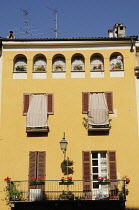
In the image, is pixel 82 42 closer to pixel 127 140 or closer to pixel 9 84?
pixel 9 84

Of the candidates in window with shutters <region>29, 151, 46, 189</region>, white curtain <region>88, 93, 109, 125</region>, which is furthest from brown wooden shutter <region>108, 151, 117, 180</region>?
window with shutters <region>29, 151, 46, 189</region>

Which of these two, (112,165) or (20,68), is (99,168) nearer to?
(112,165)

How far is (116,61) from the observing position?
64.2ft

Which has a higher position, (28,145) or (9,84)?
(9,84)

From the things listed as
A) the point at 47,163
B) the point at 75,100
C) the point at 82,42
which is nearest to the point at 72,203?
the point at 47,163

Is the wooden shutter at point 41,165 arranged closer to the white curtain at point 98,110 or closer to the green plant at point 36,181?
the green plant at point 36,181

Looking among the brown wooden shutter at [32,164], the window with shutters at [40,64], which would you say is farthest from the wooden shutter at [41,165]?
the window with shutters at [40,64]

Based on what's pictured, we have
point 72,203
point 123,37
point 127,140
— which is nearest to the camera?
point 72,203

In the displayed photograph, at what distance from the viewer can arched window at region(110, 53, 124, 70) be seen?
19.3 metres

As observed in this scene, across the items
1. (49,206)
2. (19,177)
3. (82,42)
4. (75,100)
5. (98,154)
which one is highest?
(82,42)

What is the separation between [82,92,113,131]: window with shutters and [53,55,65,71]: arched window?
2.00 meters

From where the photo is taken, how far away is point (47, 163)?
58.2 feet

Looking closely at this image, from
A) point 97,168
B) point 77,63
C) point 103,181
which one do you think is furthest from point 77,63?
point 103,181

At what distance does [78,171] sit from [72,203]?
1.64m
